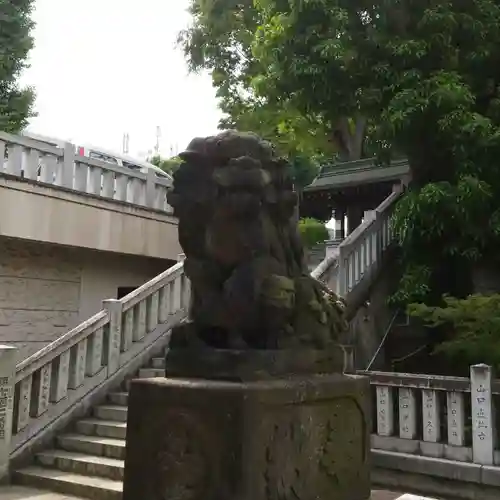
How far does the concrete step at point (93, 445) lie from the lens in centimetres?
668

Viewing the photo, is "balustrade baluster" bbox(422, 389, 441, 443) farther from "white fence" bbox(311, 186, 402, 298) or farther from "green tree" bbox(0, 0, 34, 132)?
"green tree" bbox(0, 0, 34, 132)

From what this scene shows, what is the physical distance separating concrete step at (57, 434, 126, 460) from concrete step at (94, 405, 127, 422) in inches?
14.1

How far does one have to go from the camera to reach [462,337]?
7.89 meters

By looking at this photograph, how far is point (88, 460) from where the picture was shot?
21.6 ft

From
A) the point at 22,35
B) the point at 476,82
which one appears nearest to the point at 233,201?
the point at 476,82

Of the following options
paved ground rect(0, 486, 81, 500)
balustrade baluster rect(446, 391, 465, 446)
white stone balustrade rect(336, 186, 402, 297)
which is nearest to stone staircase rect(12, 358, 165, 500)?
paved ground rect(0, 486, 81, 500)

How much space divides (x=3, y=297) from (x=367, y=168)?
8.16 metres

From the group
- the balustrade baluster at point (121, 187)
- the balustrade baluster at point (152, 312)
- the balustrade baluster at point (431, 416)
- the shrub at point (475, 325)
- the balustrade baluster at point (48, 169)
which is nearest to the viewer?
the balustrade baluster at point (431, 416)

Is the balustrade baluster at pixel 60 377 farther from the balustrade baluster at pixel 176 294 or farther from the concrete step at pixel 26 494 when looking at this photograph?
the balustrade baluster at pixel 176 294

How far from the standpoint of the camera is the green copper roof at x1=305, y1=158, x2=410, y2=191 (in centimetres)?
1297

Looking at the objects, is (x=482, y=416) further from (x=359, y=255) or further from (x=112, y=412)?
(x=359, y=255)

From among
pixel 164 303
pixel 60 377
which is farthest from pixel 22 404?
pixel 164 303

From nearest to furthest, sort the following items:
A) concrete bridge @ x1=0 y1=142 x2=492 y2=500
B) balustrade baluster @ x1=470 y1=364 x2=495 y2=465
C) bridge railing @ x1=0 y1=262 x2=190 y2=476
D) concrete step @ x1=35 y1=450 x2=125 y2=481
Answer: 1. balustrade baluster @ x1=470 y1=364 x2=495 y2=465
2. concrete bridge @ x1=0 y1=142 x2=492 y2=500
3. concrete step @ x1=35 y1=450 x2=125 y2=481
4. bridge railing @ x1=0 y1=262 x2=190 y2=476

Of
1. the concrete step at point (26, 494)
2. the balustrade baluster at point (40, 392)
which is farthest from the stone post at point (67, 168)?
the concrete step at point (26, 494)
